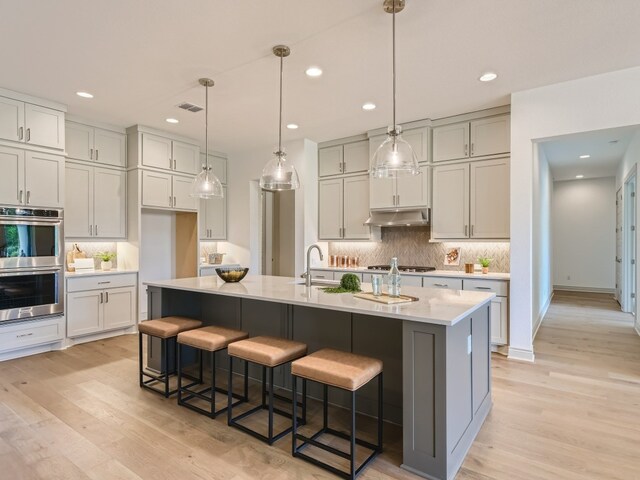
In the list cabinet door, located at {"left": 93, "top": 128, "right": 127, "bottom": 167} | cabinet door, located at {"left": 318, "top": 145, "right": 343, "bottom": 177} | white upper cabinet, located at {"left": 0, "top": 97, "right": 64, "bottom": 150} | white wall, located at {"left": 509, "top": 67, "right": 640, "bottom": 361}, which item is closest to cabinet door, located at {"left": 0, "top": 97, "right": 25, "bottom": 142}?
white upper cabinet, located at {"left": 0, "top": 97, "right": 64, "bottom": 150}

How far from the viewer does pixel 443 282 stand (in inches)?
175

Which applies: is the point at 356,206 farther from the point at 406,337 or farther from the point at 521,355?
the point at 406,337

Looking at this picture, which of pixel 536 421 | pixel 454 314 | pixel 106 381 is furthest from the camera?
pixel 106 381

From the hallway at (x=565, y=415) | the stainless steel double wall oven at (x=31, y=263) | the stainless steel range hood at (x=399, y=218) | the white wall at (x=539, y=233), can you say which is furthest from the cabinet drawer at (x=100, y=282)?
the white wall at (x=539, y=233)

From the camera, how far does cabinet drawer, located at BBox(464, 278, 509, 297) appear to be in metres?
4.09

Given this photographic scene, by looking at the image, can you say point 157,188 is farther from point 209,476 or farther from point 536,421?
point 536,421

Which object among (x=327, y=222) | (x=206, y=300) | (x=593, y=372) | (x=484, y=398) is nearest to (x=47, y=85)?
(x=206, y=300)

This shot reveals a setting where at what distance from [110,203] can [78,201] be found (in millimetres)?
400

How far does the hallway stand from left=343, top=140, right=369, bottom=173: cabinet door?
10.5 ft

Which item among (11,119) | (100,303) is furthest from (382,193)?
(11,119)

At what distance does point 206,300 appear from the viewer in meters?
3.67

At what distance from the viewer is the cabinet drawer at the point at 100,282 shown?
14.7 ft

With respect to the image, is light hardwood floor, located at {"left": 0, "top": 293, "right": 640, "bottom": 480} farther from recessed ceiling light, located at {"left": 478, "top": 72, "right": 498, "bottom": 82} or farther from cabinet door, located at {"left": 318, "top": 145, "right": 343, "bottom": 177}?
cabinet door, located at {"left": 318, "top": 145, "right": 343, "bottom": 177}

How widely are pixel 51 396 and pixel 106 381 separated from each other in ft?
1.40
